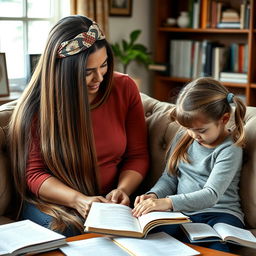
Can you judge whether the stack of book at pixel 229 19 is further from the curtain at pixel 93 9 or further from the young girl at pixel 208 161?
the young girl at pixel 208 161

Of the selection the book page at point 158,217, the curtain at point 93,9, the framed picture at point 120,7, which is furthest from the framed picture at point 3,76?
the book page at point 158,217

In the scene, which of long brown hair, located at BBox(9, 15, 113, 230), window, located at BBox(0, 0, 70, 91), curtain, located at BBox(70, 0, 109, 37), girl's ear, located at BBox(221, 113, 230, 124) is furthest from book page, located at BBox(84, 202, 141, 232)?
curtain, located at BBox(70, 0, 109, 37)

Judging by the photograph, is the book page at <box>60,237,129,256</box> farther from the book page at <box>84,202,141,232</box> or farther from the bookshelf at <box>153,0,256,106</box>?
the bookshelf at <box>153,0,256,106</box>

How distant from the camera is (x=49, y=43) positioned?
6.41ft

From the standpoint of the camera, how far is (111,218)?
162 cm

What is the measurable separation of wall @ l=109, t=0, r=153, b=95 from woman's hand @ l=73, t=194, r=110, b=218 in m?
2.31

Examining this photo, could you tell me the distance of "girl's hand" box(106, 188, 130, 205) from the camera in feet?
6.17

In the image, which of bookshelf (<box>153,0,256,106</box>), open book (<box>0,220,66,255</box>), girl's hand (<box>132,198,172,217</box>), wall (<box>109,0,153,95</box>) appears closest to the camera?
open book (<box>0,220,66,255</box>)

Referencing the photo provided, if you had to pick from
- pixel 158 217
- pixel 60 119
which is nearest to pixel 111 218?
pixel 158 217

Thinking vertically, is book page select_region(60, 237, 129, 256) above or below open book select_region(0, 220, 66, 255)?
below

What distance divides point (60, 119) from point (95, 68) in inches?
8.8

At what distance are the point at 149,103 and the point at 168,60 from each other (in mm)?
2220

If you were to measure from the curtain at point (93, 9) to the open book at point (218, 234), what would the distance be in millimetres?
2242

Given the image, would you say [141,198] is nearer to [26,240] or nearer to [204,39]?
[26,240]
